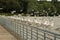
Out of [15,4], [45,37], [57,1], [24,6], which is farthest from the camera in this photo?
[57,1]

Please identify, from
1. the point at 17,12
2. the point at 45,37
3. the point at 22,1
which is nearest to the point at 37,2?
the point at 22,1

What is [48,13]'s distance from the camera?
282ft

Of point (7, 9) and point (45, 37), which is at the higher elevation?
point (45, 37)

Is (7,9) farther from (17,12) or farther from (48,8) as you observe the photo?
(48,8)

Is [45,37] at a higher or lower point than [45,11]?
higher

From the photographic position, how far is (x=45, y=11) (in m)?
84.4

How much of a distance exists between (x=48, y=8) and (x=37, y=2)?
863 cm

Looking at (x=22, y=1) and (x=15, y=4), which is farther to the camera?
(x=22, y=1)

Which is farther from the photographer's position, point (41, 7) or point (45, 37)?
point (41, 7)

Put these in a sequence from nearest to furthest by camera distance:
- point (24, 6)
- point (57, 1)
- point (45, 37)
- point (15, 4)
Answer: point (45, 37)
point (15, 4)
point (24, 6)
point (57, 1)

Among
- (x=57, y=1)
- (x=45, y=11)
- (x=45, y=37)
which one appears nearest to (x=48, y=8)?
(x=45, y=11)

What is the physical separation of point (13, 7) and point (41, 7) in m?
9.60

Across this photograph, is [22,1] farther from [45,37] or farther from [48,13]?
[45,37]

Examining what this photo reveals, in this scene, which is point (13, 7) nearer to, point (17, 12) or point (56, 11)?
point (17, 12)
